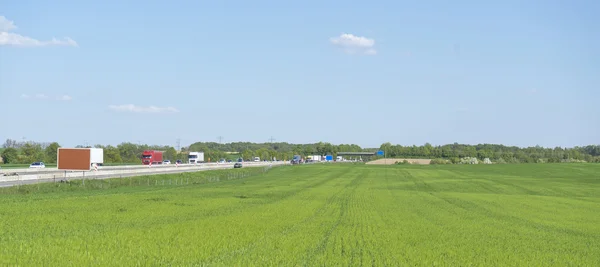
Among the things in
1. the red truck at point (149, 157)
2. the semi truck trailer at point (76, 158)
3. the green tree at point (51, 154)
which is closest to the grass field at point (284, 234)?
the semi truck trailer at point (76, 158)

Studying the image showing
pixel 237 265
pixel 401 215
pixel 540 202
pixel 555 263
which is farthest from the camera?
pixel 540 202

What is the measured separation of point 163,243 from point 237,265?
196 inches

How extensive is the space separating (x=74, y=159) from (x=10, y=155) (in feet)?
267

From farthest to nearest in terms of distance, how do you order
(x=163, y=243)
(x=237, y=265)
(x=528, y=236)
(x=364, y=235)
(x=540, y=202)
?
(x=540, y=202)
(x=528, y=236)
(x=364, y=235)
(x=163, y=243)
(x=237, y=265)

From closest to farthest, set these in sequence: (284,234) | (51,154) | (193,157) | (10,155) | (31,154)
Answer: (284,234) → (10,155) → (31,154) → (51,154) → (193,157)

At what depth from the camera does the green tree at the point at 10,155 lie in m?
130

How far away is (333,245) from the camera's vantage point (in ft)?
70.2

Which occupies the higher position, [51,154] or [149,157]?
[51,154]

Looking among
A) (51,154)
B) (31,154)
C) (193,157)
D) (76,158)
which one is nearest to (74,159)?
(76,158)

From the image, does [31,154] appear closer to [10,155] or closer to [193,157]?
[10,155]

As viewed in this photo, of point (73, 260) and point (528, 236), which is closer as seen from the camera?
point (73, 260)

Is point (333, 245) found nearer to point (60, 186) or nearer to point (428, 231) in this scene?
point (428, 231)

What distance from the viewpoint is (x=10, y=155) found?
131375 millimetres

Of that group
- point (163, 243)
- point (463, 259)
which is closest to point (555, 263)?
point (463, 259)
